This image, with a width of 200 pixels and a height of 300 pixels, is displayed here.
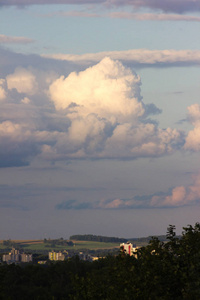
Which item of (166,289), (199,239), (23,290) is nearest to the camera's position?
(166,289)

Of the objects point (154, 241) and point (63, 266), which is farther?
point (63, 266)

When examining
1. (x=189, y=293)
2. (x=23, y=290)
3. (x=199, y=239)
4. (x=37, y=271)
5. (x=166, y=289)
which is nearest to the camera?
(x=189, y=293)

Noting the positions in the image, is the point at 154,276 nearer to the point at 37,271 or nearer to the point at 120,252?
the point at 120,252

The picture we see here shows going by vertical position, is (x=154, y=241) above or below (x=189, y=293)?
above

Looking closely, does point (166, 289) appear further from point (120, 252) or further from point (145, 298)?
point (120, 252)

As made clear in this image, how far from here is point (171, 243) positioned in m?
48.6

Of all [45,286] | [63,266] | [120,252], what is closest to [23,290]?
[45,286]

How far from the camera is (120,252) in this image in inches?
1949

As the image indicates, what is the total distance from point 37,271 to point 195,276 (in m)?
122

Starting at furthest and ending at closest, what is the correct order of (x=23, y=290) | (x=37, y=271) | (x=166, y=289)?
(x=37, y=271), (x=23, y=290), (x=166, y=289)

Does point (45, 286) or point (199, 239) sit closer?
point (199, 239)

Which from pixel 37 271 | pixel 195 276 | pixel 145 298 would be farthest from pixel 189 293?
pixel 37 271

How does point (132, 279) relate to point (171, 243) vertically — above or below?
below

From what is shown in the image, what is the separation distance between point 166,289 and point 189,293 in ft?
12.0
